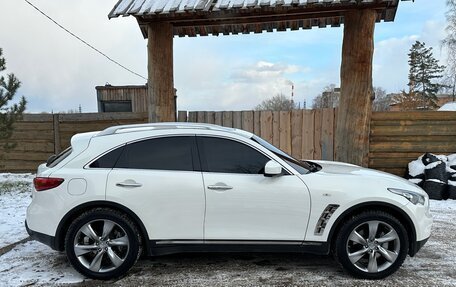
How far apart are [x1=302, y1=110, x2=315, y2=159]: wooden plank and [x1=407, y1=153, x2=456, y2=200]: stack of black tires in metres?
2.12

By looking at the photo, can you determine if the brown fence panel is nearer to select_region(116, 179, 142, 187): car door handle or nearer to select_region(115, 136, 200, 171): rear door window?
select_region(115, 136, 200, 171): rear door window

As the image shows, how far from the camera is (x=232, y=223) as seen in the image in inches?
160

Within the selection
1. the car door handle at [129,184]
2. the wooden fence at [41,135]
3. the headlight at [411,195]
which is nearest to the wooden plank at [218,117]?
the wooden fence at [41,135]

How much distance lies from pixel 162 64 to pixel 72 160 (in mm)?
3697

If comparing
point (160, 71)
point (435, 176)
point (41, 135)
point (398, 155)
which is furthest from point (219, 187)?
point (41, 135)

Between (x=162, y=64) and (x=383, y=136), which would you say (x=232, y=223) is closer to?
(x=162, y=64)

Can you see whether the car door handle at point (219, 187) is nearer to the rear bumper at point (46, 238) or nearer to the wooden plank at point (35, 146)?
the rear bumper at point (46, 238)

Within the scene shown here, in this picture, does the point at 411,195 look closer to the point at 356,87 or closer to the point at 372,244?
the point at 372,244

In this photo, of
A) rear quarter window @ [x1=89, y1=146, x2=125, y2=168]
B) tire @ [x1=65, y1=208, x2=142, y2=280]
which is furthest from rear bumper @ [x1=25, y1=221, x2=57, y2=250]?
rear quarter window @ [x1=89, y1=146, x2=125, y2=168]

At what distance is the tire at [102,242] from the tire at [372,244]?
7.26ft

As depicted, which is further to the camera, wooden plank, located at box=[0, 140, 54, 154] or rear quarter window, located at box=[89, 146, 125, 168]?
wooden plank, located at box=[0, 140, 54, 154]

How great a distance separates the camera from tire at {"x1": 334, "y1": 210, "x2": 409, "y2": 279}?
405 centimetres

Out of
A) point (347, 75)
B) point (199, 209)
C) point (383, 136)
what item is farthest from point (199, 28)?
point (199, 209)

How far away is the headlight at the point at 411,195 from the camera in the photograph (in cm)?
412
